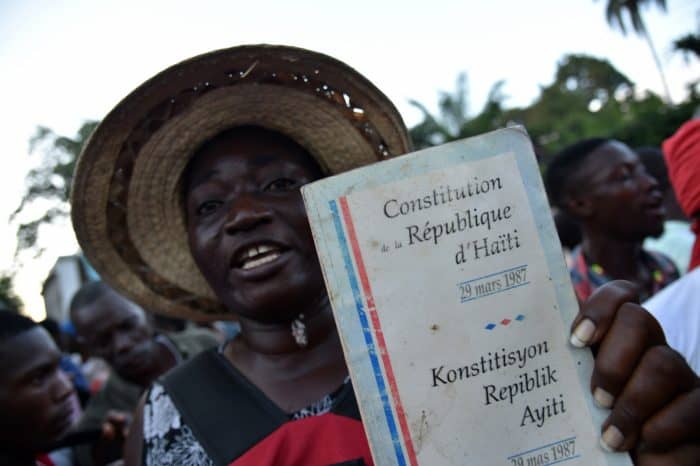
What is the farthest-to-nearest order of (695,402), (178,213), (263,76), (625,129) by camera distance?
1. (625,129)
2. (178,213)
3. (263,76)
4. (695,402)

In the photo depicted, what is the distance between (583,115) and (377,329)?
22.4 m

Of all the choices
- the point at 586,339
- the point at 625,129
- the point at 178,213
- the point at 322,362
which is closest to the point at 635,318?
the point at 586,339

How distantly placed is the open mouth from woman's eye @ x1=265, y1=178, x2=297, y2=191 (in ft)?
0.62

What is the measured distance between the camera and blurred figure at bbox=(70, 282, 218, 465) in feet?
11.4

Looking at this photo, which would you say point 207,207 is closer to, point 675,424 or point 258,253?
point 258,253

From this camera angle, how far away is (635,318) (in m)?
0.97

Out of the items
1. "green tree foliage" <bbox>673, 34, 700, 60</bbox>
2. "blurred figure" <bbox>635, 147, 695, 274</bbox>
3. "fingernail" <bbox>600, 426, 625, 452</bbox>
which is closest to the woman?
"fingernail" <bbox>600, 426, 625, 452</bbox>

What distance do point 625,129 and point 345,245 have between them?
15.4 meters

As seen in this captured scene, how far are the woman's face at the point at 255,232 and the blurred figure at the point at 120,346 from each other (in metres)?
1.92

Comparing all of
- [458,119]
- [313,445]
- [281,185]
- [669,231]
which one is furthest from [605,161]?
[458,119]

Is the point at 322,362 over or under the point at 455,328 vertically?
under

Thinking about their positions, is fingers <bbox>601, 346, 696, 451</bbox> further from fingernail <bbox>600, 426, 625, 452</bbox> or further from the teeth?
the teeth

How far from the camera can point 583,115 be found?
21344 mm

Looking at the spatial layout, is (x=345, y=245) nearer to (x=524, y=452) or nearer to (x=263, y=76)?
(x=524, y=452)
